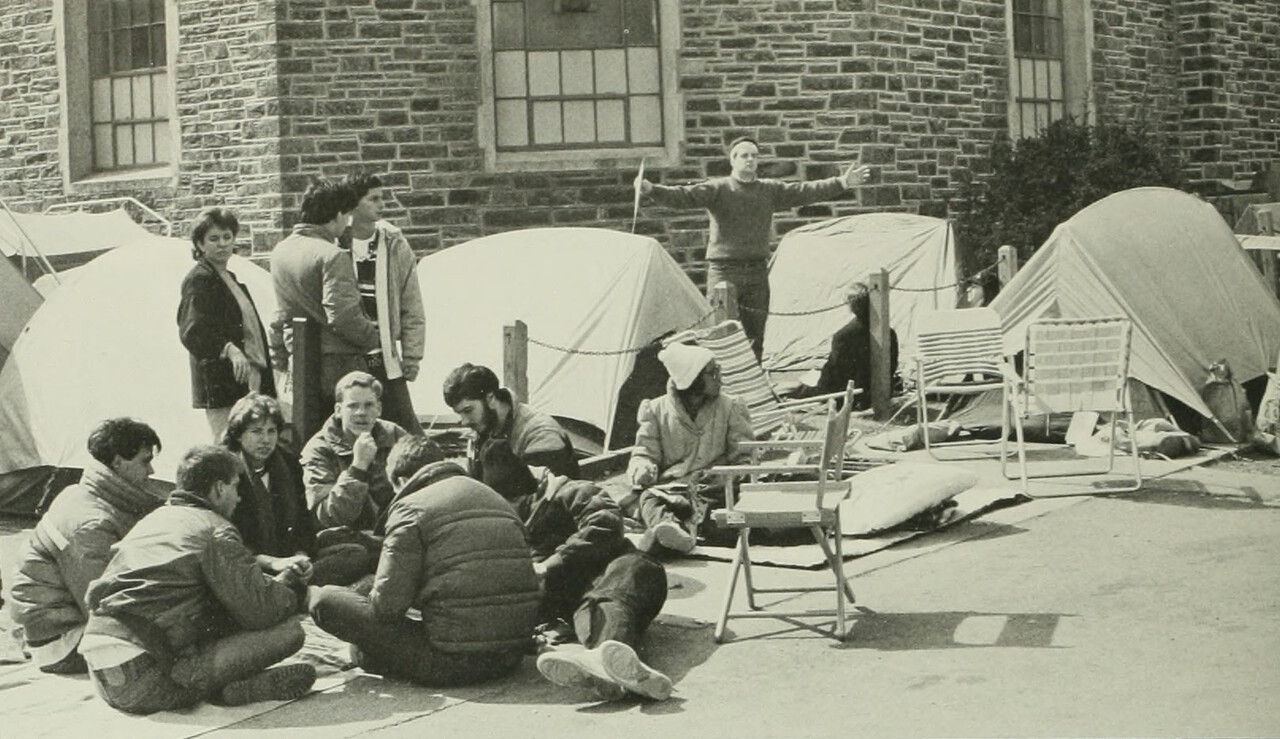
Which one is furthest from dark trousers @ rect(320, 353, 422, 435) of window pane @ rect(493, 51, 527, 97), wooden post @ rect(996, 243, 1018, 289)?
window pane @ rect(493, 51, 527, 97)

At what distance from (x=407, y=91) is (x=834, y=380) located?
498 centimetres

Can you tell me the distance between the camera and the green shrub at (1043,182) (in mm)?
16391

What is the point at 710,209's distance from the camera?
1273 centimetres

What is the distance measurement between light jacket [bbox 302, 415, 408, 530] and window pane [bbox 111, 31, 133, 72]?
10185 mm

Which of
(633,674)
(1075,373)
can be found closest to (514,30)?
(1075,373)

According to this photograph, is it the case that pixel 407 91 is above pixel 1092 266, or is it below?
above

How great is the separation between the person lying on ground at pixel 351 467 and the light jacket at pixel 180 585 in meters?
1.11

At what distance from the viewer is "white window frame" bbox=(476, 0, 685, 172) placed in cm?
1611

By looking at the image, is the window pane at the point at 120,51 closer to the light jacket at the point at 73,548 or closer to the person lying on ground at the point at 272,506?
the person lying on ground at the point at 272,506

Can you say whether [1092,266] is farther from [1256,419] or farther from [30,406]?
[30,406]

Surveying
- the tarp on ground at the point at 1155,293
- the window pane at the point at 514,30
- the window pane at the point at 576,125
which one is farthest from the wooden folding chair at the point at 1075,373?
the window pane at the point at 514,30

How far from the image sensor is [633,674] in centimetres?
627

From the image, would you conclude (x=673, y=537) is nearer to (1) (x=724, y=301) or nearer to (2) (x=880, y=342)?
(1) (x=724, y=301)

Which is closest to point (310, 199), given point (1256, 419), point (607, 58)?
point (1256, 419)
